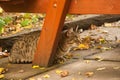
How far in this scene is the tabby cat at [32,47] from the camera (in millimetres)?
4535

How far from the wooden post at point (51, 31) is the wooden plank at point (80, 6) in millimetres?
120

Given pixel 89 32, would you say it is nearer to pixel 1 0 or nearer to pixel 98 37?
pixel 98 37


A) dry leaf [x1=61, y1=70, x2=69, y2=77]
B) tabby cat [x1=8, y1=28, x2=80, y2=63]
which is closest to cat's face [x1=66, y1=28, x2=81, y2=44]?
tabby cat [x1=8, y1=28, x2=80, y2=63]

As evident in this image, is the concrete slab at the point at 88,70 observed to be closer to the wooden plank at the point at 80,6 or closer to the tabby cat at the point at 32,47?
the tabby cat at the point at 32,47

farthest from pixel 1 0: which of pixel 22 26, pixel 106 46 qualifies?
pixel 22 26

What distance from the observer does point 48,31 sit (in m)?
4.13

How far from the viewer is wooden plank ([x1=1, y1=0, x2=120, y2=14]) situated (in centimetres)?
364

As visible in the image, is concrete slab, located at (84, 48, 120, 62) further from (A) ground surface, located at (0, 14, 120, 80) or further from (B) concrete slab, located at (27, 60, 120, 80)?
(B) concrete slab, located at (27, 60, 120, 80)

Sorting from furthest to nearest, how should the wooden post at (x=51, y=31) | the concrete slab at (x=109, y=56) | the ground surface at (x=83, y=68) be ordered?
the concrete slab at (x=109, y=56) < the wooden post at (x=51, y=31) < the ground surface at (x=83, y=68)

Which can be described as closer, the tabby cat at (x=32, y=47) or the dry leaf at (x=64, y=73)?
the dry leaf at (x=64, y=73)

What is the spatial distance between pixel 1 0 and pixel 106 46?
6.79 feet

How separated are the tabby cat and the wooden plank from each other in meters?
0.54

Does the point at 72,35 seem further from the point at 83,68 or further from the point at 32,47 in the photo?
the point at 83,68

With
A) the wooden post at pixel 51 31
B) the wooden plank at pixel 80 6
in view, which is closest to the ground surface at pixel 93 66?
the wooden post at pixel 51 31
